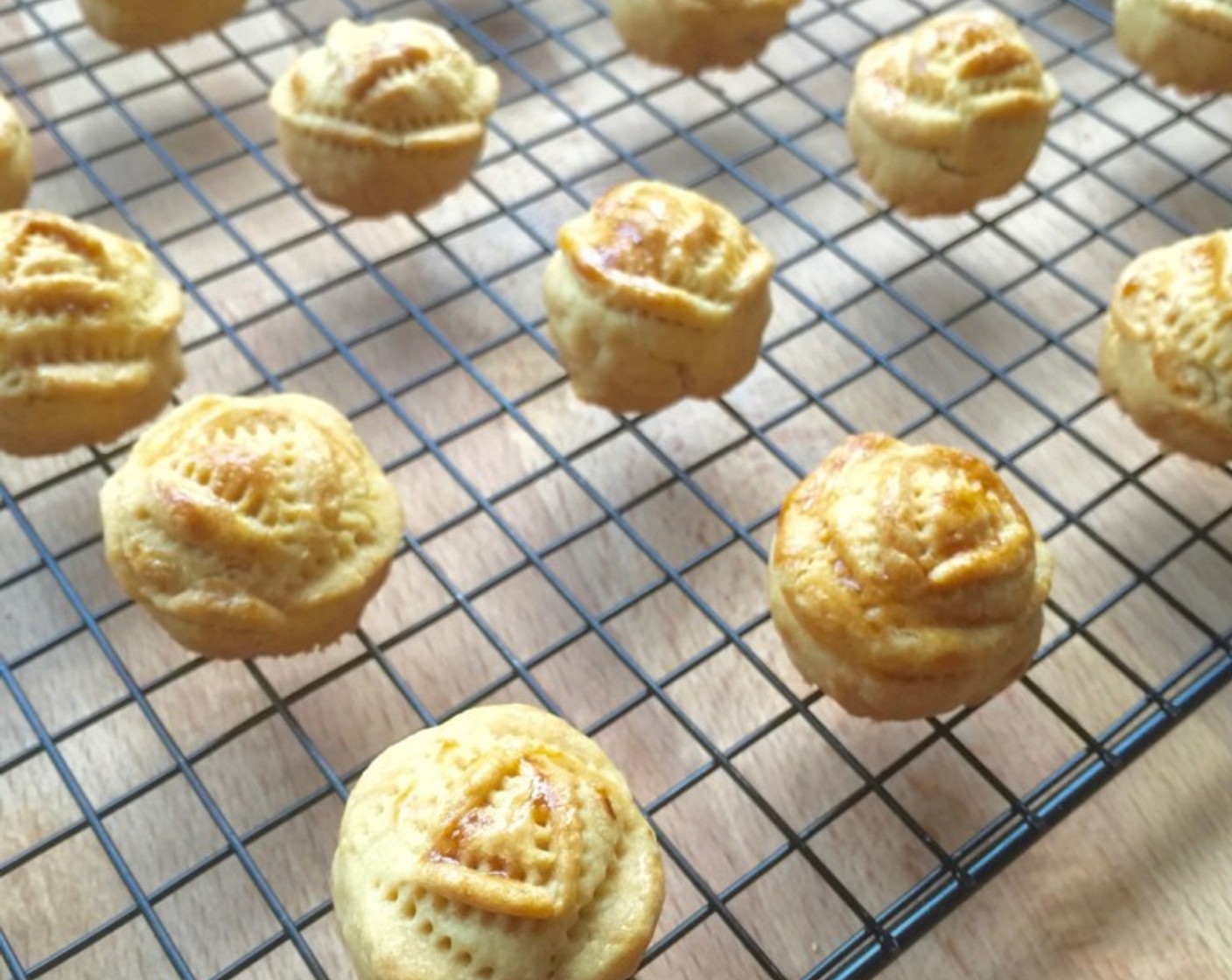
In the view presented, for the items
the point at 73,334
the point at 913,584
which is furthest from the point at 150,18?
the point at 913,584

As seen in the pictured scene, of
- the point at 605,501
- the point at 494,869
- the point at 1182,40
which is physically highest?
the point at 1182,40

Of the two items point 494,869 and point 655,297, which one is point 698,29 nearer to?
point 655,297

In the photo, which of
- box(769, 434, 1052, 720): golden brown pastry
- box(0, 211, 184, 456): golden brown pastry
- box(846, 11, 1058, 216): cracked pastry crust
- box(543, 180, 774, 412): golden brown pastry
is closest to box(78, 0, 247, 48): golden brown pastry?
box(0, 211, 184, 456): golden brown pastry

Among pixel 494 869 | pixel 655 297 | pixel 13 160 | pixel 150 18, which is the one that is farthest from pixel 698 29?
pixel 494 869

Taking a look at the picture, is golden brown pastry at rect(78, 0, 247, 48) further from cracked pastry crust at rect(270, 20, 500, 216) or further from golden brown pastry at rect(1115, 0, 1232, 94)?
golden brown pastry at rect(1115, 0, 1232, 94)

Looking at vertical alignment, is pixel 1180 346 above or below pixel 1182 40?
below

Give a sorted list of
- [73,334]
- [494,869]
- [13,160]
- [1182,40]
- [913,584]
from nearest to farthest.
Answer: [494,869], [913,584], [73,334], [13,160], [1182,40]

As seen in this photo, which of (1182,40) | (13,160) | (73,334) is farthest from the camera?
(1182,40)

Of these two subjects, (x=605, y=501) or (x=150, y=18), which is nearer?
(x=605, y=501)
